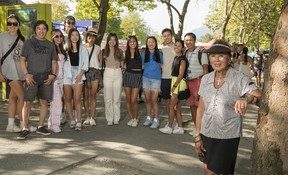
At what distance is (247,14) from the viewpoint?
34.2 meters

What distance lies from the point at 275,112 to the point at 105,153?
2.89 metres

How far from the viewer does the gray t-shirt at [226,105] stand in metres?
2.82

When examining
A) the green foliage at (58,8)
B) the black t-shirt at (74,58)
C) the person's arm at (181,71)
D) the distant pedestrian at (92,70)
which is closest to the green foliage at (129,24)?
the green foliage at (58,8)

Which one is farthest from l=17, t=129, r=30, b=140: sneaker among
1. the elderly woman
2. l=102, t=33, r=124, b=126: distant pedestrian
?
the elderly woman

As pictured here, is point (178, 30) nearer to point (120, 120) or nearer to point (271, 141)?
point (120, 120)

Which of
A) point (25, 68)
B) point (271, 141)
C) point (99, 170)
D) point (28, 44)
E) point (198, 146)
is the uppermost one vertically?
point (28, 44)

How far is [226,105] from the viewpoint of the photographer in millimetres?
2842

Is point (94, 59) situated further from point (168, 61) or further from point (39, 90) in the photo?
point (168, 61)

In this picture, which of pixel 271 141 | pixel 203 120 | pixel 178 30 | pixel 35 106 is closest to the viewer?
pixel 271 141

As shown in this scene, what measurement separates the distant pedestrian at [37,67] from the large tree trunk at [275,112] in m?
3.94

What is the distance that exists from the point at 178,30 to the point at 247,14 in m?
20.3

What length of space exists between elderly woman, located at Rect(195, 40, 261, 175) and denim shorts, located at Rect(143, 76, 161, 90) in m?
3.51

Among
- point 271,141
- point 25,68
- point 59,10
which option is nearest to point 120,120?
point 25,68

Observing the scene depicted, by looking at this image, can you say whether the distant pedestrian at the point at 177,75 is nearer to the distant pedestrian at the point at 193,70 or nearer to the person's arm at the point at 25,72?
the distant pedestrian at the point at 193,70
